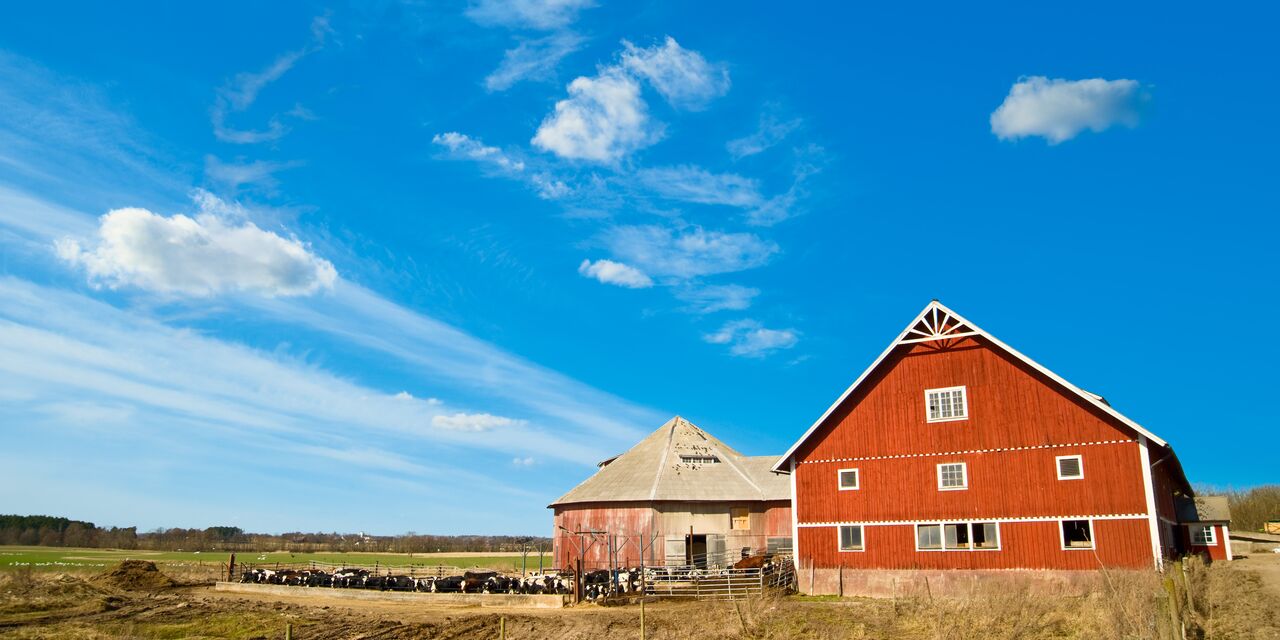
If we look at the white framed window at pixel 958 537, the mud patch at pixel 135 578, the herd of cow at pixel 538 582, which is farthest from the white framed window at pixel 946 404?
the mud patch at pixel 135 578

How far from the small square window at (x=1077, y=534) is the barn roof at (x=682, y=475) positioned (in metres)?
17.2

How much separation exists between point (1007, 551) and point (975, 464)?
11.3ft

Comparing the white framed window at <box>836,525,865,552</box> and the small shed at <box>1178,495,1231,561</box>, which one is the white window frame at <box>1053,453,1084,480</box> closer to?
the white framed window at <box>836,525,865,552</box>

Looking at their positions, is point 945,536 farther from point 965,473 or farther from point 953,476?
point 965,473

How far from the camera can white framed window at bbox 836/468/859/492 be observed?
3666 cm

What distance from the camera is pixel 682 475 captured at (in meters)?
49.4

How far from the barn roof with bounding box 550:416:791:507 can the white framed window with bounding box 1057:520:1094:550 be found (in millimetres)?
17150

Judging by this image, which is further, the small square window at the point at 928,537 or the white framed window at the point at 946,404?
the white framed window at the point at 946,404

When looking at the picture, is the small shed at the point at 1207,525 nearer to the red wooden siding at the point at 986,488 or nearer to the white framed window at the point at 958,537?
the red wooden siding at the point at 986,488

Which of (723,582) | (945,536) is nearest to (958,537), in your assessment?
(945,536)

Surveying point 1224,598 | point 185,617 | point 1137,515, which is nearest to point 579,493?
point 185,617

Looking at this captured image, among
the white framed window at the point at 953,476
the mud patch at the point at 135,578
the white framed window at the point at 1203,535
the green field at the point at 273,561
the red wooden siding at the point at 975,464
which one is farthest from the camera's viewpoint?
the green field at the point at 273,561

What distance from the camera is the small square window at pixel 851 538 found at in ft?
118

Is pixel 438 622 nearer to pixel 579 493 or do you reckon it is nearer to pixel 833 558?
pixel 833 558
